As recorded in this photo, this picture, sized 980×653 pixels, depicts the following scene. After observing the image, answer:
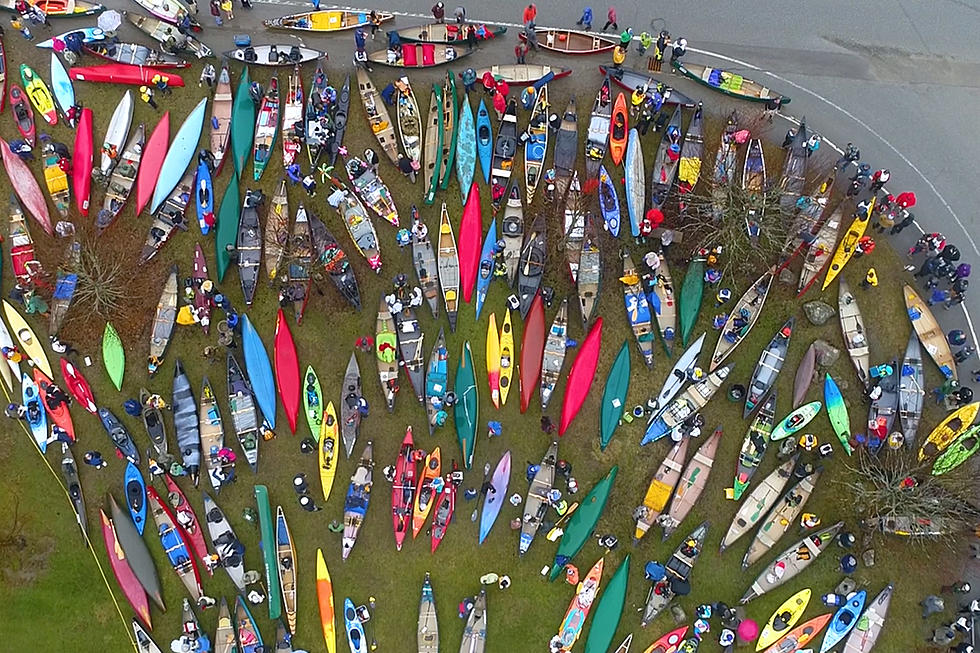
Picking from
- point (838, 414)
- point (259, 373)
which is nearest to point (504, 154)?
point (259, 373)

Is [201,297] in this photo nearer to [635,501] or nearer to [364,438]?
[364,438]

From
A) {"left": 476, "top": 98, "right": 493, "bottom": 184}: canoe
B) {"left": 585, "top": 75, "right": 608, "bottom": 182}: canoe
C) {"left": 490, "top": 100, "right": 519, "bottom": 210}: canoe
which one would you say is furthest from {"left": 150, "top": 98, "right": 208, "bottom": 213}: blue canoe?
{"left": 585, "top": 75, "right": 608, "bottom": 182}: canoe

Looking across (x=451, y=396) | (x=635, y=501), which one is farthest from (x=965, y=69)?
(x=451, y=396)

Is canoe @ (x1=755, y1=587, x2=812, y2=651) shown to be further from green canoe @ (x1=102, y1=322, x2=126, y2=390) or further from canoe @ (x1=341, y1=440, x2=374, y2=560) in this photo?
green canoe @ (x1=102, y1=322, x2=126, y2=390)

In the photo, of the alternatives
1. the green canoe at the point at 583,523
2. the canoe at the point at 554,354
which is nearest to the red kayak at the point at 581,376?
the canoe at the point at 554,354

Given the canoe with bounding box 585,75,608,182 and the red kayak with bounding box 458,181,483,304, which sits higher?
the canoe with bounding box 585,75,608,182

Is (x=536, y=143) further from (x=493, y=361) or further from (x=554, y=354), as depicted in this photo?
(x=493, y=361)
